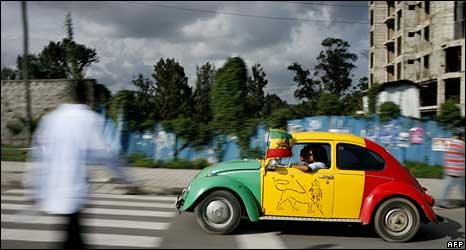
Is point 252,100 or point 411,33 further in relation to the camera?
point 411,33

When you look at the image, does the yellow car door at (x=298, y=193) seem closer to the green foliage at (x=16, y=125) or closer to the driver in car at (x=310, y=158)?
the driver in car at (x=310, y=158)

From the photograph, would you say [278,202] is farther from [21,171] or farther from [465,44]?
[465,44]

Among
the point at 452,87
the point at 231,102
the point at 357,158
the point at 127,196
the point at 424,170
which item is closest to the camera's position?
the point at 357,158

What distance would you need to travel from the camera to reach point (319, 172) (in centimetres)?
697

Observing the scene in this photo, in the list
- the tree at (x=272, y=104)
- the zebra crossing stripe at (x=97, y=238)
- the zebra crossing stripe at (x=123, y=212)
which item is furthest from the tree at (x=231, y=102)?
the zebra crossing stripe at (x=97, y=238)

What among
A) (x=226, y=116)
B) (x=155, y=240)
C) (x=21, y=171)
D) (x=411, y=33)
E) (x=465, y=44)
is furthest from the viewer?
(x=411, y=33)

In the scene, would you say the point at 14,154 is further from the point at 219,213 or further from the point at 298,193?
the point at 298,193

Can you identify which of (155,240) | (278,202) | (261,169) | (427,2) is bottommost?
(155,240)

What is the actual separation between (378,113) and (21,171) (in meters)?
12.5

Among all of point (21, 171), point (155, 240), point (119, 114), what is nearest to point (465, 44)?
point (119, 114)

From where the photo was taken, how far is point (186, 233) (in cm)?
708

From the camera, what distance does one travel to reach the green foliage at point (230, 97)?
58.1 feet

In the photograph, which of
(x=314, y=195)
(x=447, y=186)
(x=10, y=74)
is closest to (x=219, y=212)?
(x=314, y=195)

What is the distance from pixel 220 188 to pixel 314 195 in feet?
4.31
